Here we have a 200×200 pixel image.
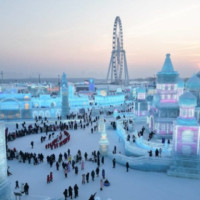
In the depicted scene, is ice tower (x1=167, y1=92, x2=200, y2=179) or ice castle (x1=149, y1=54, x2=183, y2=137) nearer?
ice tower (x1=167, y1=92, x2=200, y2=179)

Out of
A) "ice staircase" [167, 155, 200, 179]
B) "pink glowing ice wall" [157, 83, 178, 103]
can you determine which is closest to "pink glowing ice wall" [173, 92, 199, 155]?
"ice staircase" [167, 155, 200, 179]

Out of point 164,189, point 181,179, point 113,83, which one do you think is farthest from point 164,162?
point 113,83

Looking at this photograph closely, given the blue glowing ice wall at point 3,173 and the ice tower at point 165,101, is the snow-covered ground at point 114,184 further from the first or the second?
the ice tower at point 165,101

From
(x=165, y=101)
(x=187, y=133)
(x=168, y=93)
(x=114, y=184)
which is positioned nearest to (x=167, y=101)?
(x=165, y=101)

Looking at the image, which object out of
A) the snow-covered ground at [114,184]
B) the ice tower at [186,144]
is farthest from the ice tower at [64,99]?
the ice tower at [186,144]

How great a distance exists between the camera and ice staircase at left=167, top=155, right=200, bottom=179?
12.2 meters

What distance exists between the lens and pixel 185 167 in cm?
1244

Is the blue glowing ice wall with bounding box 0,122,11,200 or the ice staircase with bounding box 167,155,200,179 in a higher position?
the blue glowing ice wall with bounding box 0,122,11,200

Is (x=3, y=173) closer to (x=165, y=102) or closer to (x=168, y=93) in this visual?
(x=165, y=102)

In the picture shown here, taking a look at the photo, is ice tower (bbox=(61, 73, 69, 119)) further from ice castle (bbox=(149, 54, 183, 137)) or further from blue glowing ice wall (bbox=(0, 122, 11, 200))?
blue glowing ice wall (bbox=(0, 122, 11, 200))

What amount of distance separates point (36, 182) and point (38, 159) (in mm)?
3010

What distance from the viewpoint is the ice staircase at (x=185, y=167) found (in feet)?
39.9

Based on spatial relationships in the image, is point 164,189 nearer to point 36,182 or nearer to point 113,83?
point 36,182

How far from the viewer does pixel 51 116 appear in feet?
99.0
